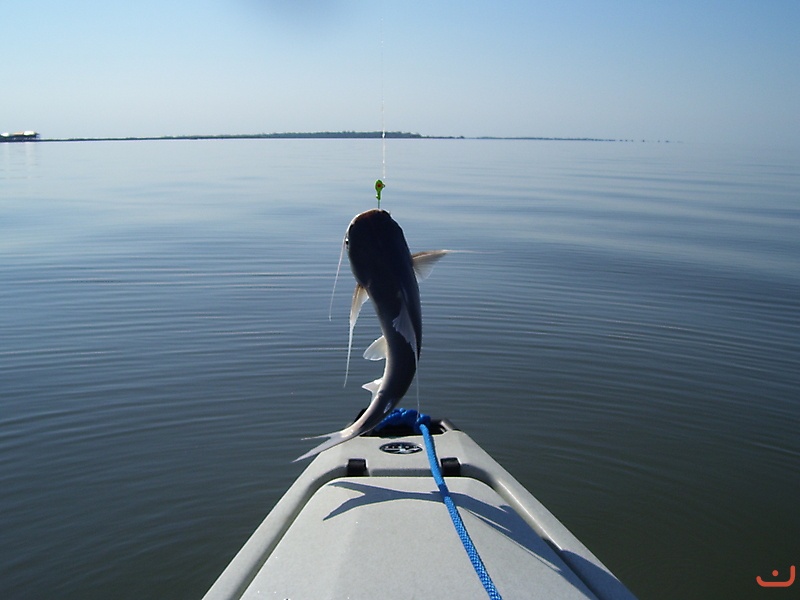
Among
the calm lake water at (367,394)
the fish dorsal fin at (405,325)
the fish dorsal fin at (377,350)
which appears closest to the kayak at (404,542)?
the fish dorsal fin at (377,350)

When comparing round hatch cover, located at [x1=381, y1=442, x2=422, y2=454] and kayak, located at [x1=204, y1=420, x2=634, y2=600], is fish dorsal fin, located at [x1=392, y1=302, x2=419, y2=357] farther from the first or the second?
round hatch cover, located at [x1=381, y1=442, x2=422, y2=454]

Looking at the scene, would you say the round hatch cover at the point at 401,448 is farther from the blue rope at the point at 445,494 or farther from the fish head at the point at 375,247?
the fish head at the point at 375,247

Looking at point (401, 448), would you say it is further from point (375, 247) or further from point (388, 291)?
point (375, 247)

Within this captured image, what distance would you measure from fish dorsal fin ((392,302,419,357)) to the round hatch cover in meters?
1.39

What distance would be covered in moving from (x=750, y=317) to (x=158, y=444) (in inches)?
414

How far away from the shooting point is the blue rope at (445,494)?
3496 mm

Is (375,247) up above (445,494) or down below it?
→ above

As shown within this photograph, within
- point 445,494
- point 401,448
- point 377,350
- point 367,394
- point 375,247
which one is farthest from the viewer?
point 367,394

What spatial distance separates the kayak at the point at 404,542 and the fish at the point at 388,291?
47 cm

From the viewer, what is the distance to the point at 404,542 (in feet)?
13.0

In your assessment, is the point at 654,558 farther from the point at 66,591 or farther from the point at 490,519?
the point at 66,591

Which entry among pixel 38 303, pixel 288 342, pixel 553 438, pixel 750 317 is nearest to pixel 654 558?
pixel 553 438

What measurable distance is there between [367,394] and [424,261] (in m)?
5.33

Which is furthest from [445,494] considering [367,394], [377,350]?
[367,394]
